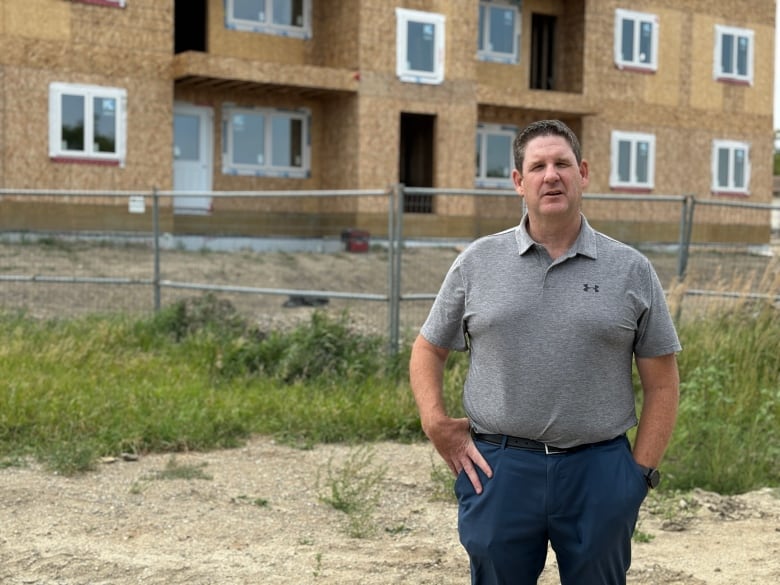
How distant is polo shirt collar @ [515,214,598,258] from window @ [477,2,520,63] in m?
25.5

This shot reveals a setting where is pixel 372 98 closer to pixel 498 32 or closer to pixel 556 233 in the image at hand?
pixel 498 32

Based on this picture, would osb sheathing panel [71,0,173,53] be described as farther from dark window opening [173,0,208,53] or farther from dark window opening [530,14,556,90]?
dark window opening [530,14,556,90]

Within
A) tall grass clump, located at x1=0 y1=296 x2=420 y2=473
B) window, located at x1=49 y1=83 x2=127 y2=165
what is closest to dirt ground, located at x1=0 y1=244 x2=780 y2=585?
tall grass clump, located at x1=0 y1=296 x2=420 y2=473

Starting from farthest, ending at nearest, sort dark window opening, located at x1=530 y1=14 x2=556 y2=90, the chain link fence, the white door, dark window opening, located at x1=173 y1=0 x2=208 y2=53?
1. dark window opening, located at x1=530 y1=14 x2=556 y2=90
2. dark window opening, located at x1=173 y1=0 x2=208 y2=53
3. the white door
4. the chain link fence

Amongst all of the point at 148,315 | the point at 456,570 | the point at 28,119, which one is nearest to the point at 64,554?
the point at 456,570

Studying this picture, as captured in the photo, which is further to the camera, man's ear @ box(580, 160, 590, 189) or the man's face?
man's ear @ box(580, 160, 590, 189)

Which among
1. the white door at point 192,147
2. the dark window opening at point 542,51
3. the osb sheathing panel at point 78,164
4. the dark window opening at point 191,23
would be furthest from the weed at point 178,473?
the dark window opening at point 542,51

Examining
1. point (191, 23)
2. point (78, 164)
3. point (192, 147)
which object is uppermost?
point (191, 23)

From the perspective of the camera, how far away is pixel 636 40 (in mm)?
28516

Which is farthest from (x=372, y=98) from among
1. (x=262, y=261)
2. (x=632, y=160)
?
(x=262, y=261)

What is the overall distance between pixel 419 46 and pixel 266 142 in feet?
14.0

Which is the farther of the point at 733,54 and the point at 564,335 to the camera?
the point at 733,54

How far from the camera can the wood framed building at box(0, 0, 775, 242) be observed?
21094 millimetres

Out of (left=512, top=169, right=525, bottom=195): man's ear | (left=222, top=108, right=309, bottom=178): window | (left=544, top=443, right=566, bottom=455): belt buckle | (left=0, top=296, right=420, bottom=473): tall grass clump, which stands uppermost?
(left=222, top=108, right=309, bottom=178): window
